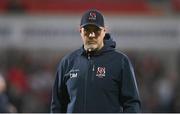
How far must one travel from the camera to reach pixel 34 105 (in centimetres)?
1859

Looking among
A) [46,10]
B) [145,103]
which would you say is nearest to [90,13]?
[145,103]

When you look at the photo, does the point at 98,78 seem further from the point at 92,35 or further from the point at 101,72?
the point at 92,35

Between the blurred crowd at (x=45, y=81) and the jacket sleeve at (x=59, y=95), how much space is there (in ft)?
31.7

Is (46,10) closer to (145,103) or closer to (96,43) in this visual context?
(145,103)

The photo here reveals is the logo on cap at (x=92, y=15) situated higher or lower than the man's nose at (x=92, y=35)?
higher

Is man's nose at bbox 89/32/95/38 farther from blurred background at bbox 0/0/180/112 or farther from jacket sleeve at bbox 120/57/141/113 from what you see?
blurred background at bbox 0/0/180/112

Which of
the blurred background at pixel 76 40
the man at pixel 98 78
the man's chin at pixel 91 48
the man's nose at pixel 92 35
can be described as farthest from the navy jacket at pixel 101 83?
the blurred background at pixel 76 40

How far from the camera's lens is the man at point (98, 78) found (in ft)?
23.4

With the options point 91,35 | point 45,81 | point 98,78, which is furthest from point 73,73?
point 45,81

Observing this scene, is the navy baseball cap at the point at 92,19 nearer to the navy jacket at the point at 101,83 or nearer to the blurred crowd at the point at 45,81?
the navy jacket at the point at 101,83

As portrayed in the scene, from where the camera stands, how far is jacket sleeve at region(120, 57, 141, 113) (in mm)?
7141

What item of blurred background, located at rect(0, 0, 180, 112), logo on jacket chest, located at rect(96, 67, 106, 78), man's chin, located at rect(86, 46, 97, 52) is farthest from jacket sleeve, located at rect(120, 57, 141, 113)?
blurred background, located at rect(0, 0, 180, 112)

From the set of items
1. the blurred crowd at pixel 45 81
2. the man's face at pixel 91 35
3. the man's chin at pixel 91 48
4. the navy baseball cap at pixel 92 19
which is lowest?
the blurred crowd at pixel 45 81

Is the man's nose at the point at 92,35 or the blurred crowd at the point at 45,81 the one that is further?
the blurred crowd at the point at 45,81
